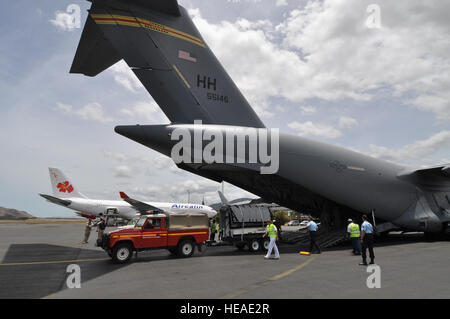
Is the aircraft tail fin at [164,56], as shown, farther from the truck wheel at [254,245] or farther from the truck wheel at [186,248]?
the truck wheel at [254,245]

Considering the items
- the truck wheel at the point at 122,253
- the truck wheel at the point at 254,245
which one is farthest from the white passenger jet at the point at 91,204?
the truck wheel at the point at 122,253

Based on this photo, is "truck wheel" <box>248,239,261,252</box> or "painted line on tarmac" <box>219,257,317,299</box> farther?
"truck wheel" <box>248,239,261,252</box>

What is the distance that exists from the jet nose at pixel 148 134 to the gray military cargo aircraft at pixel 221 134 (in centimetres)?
4

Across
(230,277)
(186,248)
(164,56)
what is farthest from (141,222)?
(164,56)

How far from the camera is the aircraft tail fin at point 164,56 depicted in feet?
34.3

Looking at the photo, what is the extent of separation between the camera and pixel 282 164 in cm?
1273

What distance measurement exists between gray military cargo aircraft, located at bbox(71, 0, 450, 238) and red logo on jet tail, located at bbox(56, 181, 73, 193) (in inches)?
1177

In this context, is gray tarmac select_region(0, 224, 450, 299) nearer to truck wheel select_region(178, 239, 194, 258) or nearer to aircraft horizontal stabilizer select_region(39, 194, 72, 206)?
truck wheel select_region(178, 239, 194, 258)

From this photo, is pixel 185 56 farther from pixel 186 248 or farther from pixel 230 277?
pixel 230 277

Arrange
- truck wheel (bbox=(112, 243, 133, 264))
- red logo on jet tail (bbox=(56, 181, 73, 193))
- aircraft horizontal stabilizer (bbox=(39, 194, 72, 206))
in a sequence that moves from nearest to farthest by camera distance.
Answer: truck wheel (bbox=(112, 243, 133, 264)), aircraft horizontal stabilizer (bbox=(39, 194, 72, 206)), red logo on jet tail (bbox=(56, 181, 73, 193))

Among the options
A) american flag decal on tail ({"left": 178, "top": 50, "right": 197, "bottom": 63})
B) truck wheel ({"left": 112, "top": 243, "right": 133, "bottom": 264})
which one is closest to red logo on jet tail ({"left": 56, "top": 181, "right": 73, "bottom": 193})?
truck wheel ({"left": 112, "top": 243, "right": 133, "bottom": 264})

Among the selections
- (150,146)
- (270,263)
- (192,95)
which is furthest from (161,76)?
(270,263)

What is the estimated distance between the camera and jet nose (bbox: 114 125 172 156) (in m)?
11.3
